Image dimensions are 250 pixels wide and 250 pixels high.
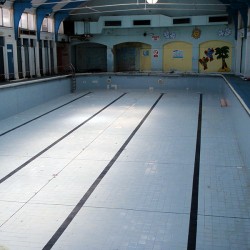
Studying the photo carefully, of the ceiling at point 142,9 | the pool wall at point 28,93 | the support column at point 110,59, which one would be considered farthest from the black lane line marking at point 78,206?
the support column at point 110,59

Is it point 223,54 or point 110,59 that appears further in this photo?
point 110,59

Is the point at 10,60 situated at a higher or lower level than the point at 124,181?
higher

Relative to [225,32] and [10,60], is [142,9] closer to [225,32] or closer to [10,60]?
[225,32]

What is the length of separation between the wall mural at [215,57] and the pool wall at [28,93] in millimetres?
7509

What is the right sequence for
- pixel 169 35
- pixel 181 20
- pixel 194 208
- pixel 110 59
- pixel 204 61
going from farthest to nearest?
pixel 110 59
pixel 169 35
pixel 204 61
pixel 181 20
pixel 194 208

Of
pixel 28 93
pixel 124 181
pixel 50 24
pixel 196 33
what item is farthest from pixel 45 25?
pixel 124 181

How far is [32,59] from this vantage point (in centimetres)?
1568

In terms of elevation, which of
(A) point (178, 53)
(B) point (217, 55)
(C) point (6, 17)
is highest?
(C) point (6, 17)

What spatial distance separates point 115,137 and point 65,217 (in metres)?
4.00

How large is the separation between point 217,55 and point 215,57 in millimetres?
150

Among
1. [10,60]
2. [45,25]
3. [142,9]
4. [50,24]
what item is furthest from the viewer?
[142,9]

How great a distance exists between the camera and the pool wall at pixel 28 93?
10.8 meters

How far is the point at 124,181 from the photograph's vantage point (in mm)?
5371

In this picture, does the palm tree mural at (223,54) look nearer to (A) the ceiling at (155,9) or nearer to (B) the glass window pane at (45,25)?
(A) the ceiling at (155,9)
